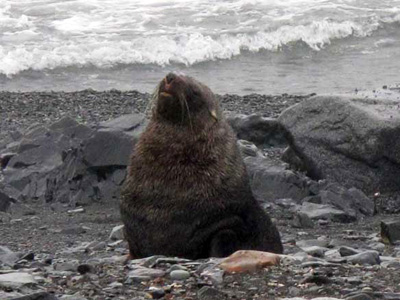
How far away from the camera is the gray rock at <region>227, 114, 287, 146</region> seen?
10891mm

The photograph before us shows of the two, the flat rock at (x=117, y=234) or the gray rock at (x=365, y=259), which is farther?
the flat rock at (x=117, y=234)

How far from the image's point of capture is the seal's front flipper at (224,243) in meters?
6.52

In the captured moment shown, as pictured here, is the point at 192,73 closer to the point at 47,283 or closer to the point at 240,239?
the point at 240,239

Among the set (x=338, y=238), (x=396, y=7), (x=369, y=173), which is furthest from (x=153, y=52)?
(x=338, y=238)

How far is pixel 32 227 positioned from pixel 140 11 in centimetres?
1508

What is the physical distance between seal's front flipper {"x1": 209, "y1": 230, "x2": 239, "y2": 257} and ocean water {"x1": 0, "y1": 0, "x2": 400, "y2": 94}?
10078 mm

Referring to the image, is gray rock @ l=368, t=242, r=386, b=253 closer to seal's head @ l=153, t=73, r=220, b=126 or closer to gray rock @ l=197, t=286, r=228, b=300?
seal's head @ l=153, t=73, r=220, b=126

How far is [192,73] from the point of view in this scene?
1902cm

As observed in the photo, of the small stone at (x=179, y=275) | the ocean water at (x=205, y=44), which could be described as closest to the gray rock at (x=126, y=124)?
the small stone at (x=179, y=275)

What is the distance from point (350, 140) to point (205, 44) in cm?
1106

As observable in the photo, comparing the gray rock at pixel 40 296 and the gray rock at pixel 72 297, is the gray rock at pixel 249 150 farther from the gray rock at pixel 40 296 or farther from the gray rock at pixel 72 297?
the gray rock at pixel 40 296

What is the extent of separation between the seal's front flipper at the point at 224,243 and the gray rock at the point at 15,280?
1570 millimetres

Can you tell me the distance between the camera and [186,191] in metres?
6.59

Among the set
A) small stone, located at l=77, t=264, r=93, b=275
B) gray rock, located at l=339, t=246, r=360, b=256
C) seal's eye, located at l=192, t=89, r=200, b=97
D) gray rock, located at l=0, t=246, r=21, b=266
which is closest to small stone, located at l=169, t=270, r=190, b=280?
small stone, located at l=77, t=264, r=93, b=275
